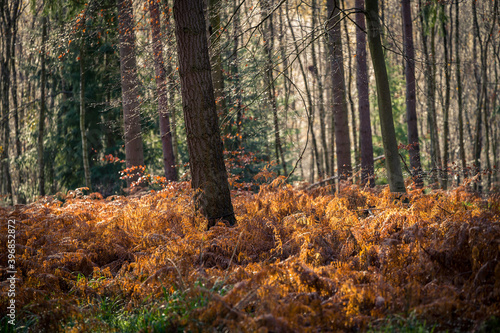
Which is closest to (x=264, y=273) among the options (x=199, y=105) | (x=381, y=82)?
(x=199, y=105)

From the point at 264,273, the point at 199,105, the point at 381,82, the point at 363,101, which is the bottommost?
the point at 264,273

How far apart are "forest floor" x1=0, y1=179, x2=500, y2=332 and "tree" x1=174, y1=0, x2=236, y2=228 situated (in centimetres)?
55

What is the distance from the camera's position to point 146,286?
3643 millimetres

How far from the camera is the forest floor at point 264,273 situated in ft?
9.19

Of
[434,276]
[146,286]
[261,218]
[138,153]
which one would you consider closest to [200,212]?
[261,218]

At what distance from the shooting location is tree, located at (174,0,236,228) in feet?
16.6

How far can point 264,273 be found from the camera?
10.9 ft

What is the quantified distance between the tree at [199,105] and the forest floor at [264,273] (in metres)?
0.55

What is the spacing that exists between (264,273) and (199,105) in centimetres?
261

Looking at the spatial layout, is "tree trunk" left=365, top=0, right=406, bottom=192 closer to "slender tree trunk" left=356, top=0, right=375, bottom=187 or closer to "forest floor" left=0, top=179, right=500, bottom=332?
"forest floor" left=0, top=179, right=500, bottom=332

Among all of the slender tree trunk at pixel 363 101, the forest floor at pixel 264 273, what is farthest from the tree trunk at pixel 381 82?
the slender tree trunk at pixel 363 101

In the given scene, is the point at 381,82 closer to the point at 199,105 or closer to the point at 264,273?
the point at 199,105

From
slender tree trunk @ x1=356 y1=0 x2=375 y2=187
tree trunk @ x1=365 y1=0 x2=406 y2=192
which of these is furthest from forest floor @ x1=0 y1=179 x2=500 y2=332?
slender tree trunk @ x1=356 y1=0 x2=375 y2=187

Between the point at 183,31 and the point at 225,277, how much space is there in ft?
10.9
